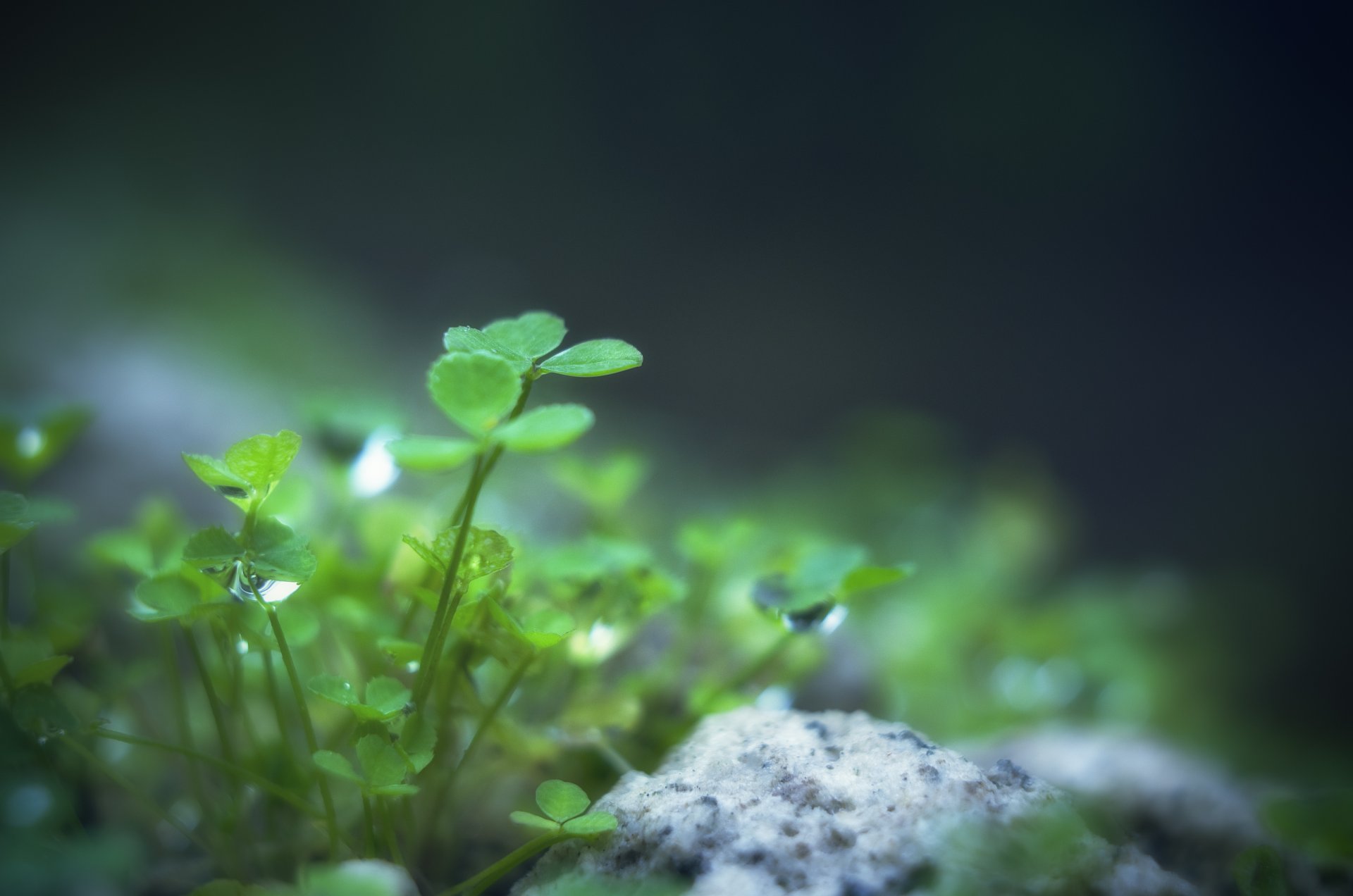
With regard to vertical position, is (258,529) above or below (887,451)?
below

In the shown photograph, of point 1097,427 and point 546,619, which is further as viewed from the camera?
point 1097,427

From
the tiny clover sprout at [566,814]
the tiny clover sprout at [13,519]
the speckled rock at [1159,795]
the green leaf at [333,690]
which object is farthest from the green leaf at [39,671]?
the speckled rock at [1159,795]

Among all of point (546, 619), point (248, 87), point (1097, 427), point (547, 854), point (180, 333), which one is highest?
point (248, 87)

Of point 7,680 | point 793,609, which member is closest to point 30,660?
point 7,680

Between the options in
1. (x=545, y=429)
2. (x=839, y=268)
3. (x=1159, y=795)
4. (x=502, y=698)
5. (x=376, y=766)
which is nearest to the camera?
(x=545, y=429)

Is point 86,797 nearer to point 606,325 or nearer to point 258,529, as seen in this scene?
point 258,529

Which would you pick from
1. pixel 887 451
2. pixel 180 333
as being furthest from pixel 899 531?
pixel 180 333

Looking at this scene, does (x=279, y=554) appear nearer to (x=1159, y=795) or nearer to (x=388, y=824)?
(x=388, y=824)
